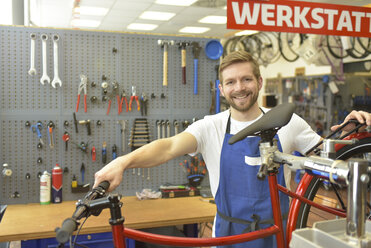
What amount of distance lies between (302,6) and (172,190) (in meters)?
2.08

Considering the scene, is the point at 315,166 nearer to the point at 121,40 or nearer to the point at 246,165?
the point at 246,165

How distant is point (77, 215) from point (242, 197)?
3.39 feet

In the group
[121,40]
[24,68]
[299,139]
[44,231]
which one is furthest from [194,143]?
[24,68]

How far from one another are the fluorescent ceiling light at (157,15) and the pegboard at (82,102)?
626cm

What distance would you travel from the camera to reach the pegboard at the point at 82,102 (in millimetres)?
2814

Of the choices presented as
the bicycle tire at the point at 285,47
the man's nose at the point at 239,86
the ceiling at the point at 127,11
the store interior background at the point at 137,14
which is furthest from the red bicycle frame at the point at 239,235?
the bicycle tire at the point at 285,47

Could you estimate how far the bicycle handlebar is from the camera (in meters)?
0.82

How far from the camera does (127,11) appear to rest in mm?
8875

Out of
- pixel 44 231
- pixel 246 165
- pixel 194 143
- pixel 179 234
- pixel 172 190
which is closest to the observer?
pixel 246 165

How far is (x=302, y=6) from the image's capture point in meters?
3.44

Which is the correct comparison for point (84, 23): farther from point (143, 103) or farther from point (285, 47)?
point (143, 103)

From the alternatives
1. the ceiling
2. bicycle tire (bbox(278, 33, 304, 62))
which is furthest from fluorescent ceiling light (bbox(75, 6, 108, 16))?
bicycle tire (bbox(278, 33, 304, 62))

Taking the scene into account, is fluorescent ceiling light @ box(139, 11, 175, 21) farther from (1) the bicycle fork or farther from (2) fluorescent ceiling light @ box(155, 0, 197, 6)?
(1) the bicycle fork

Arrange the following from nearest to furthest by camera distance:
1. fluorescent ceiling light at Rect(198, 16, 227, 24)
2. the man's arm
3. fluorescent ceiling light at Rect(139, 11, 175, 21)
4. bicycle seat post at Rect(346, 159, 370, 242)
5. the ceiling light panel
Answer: bicycle seat post at Rect(346, 159, 370, 242), the man's arm, fluorescent ceiling light at Rect(139, 11, 175, 21), fluorescent ceiling light at Rect(198, 16, 227, 24), the ceiling light panel
